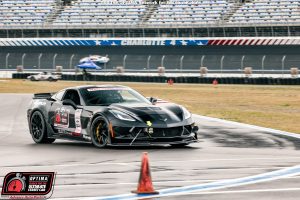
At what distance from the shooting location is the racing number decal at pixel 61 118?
15.8 meters

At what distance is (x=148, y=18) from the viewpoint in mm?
74375

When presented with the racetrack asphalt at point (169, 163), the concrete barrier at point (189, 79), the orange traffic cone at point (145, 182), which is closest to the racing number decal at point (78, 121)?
the racetrack asphalt at point (169, 163)

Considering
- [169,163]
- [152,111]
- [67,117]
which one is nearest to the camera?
[169,163]

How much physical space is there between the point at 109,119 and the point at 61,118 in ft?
5.71

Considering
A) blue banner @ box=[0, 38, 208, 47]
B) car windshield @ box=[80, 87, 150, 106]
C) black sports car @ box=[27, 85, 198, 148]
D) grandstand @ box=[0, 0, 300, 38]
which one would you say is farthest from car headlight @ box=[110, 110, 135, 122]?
blue banner @ box=[0, 38, 208, 47]

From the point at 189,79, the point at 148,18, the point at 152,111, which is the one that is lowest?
the point at 189,79

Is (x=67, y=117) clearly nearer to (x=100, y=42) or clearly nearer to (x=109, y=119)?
(x=109, y=119)

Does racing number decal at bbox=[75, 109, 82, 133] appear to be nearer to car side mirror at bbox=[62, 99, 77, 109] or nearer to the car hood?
car side mirror at bbox=[62, 99, 77, 109]

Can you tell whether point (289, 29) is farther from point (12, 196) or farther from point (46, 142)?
point (12, 196)

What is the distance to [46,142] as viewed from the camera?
16.4m

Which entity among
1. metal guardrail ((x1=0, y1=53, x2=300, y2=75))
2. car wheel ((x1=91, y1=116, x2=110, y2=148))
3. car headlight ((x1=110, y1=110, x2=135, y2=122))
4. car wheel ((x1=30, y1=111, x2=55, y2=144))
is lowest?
metal guardrail ((x1=0, y1=53, x2=300, y2=75))

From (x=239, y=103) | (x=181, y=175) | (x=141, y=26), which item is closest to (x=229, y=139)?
(x=181, y=175)

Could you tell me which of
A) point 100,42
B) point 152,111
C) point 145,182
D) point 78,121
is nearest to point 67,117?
point 78,121

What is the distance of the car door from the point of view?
609 inches
